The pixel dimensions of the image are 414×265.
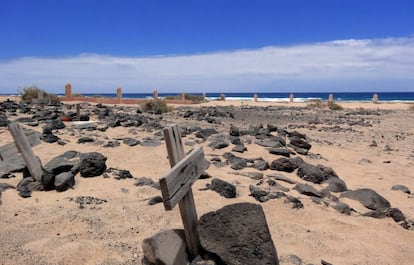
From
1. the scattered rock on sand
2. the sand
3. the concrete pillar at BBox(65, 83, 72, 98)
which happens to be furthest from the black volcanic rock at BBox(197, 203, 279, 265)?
the concrete pillar at BBox(65, 83, 72, 98)

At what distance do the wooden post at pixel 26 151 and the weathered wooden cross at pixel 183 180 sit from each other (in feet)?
12.4

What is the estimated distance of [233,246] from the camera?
4.14 meters

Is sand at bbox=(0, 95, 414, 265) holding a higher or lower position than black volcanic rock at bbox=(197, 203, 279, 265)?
lower

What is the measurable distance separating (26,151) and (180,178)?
13.9ft

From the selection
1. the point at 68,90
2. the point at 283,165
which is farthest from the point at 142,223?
the point at 68,90

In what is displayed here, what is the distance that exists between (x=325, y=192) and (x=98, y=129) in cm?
798

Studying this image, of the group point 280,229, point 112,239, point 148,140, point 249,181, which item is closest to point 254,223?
point 280,229

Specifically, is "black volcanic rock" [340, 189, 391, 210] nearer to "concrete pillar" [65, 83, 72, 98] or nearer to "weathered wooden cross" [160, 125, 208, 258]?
"weathered wooden cross" [160, 125, 208, 258]

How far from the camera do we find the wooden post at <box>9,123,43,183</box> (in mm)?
6801

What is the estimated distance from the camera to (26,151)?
7.00 meters

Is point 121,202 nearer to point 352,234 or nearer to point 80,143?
point 352,234

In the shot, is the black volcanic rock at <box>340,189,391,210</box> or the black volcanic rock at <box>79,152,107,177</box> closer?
the black volcanic rock at <box>340,189,391,210</box>

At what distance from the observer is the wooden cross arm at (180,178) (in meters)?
3.49

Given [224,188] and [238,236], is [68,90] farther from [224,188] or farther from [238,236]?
[238,236]
